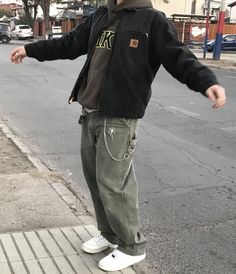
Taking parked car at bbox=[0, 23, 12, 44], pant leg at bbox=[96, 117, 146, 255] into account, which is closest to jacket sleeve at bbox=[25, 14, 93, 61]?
pant leg at bbox=[96, 117, 146, 255]

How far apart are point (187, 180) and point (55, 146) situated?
7.33ft

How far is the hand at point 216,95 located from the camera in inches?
108

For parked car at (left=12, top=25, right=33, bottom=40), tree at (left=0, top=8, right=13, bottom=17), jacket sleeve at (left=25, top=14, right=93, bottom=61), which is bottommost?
tree at (left=0, top=8, right=13, bottom=17)

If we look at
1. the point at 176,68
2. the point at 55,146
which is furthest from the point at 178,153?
the point at 176,68

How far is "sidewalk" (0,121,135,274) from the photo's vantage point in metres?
3.40

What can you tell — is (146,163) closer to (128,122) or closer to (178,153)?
(178,153)

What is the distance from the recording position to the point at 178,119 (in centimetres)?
918

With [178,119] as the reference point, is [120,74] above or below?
above

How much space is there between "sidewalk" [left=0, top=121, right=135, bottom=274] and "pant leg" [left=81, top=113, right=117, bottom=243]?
0.23 m

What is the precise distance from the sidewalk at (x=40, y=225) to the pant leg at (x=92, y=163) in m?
0.23

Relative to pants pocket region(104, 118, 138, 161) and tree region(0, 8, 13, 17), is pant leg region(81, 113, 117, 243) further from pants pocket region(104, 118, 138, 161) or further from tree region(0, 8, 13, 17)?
tree region(0, 8, 13, 17)

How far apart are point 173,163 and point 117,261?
9.97 ft

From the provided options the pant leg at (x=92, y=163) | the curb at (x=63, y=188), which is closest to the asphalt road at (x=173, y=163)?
the curb at (x=63, y=188)

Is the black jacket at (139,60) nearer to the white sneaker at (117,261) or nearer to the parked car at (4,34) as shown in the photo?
the white sneaker at (117,261)
